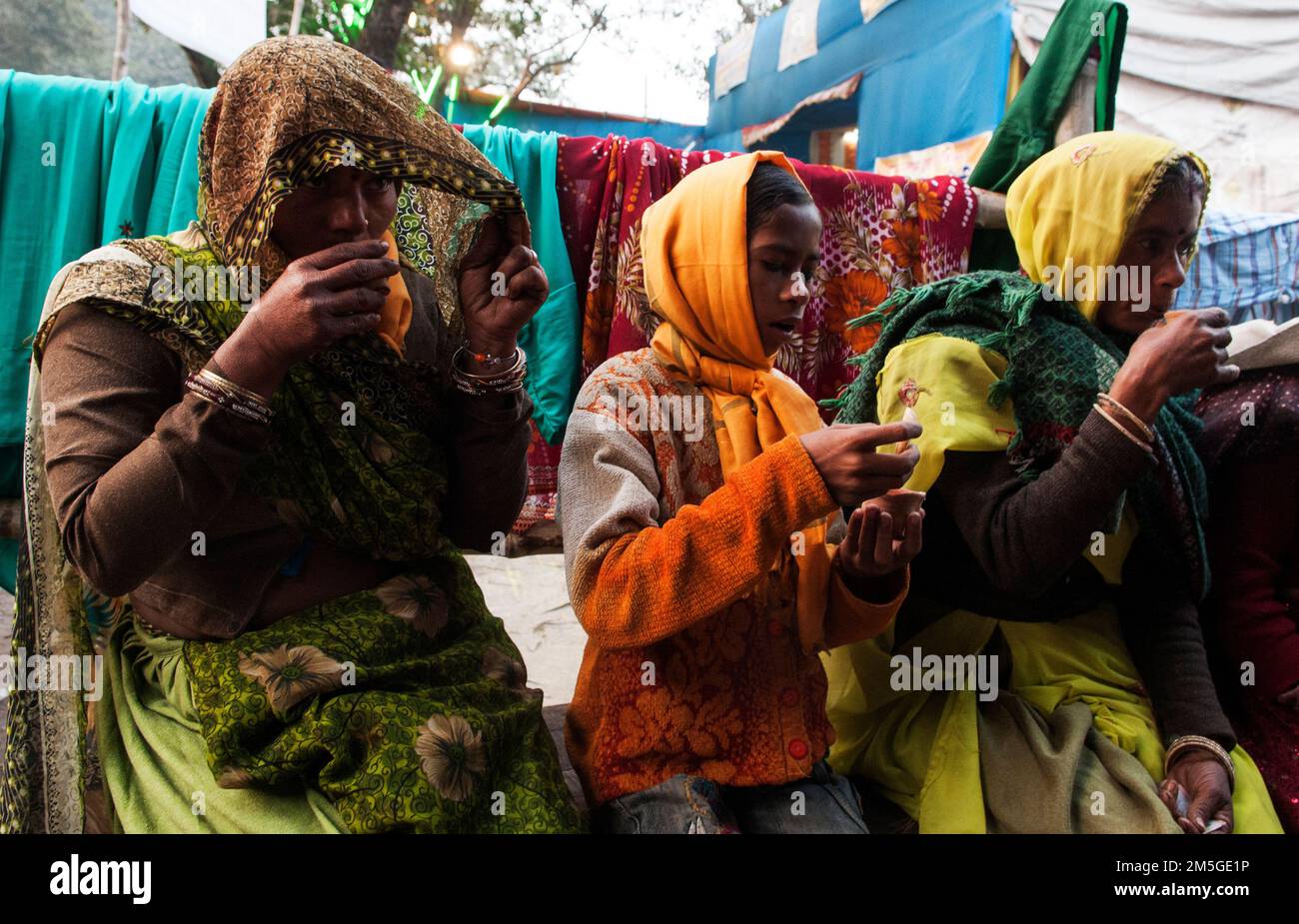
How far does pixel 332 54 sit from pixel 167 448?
0.65m

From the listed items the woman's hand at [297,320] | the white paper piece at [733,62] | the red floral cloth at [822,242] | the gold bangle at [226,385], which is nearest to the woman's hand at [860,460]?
the woman's hand at [297,320]

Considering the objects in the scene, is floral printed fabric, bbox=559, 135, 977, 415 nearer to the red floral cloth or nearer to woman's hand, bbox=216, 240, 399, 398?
the red floral cloth

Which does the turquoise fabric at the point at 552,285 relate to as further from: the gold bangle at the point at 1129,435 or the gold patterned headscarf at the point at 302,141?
the gold bangle at the point at 1129,435

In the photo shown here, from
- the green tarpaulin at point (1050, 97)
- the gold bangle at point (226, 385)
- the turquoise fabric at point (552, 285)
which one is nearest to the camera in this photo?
the gold bangle at point (226, 385)

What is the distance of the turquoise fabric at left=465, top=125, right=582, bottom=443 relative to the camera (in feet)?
8.75

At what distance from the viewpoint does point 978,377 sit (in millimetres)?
1689

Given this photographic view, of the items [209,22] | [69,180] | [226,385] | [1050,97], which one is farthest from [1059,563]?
[209,22]

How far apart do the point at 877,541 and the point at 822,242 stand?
1681 millimetres

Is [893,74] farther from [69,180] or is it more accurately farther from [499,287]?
[499,287]

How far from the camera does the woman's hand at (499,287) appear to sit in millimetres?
1548

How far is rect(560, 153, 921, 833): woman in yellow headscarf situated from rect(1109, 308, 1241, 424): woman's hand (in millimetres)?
468

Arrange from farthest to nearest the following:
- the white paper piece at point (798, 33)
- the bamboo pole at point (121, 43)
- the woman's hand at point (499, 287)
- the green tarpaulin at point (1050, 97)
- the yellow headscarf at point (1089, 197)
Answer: the white paper piece at point (798, 33) < the bamboo pole at point (121, 43) < the green tarpaulin at point (1050, 97) < the yellow headscarf at point (1089, 197) < the woman's hand at point (499, 287)

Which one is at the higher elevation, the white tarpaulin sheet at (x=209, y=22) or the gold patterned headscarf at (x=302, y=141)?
the white tarpaulin sheet at (x=209, y=22)

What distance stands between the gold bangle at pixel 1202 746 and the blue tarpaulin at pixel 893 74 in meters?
5.37
